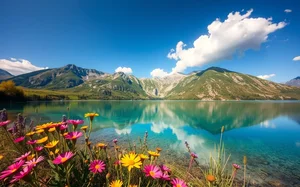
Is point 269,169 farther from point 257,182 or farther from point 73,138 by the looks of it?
point 73,138

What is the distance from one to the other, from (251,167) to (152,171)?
52.8 feet

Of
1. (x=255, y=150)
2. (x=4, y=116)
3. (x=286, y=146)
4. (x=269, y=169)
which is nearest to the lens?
(x=4, y=116)

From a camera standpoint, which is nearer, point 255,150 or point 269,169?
point 269,169

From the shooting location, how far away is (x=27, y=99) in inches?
4441

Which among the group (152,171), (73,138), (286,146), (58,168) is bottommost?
(286,146)

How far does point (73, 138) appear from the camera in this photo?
260 centimetres

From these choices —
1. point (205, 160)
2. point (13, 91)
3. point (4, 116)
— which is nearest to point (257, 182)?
point (205, 160)

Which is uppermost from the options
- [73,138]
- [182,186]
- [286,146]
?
[73,138]

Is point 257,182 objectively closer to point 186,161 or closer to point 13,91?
point 186,161

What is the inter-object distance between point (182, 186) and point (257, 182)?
12.8 m

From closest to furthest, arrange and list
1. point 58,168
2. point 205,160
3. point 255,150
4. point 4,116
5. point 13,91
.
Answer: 1. point 58,168
2. point 4,116
3. point 205,160
4. point 255,150
5. point 13,91

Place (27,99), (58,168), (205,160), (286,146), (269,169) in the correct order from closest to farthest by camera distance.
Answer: (58,168), (269,169), (205,160), (286,146), (27,99)

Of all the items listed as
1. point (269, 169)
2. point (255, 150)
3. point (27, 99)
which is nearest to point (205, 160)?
point (269, 169)

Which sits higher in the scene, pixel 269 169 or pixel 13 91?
pixel 13 91
